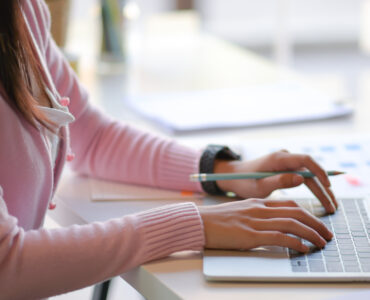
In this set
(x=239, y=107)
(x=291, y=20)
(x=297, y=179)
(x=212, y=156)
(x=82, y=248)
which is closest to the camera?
(x=82, y=248)

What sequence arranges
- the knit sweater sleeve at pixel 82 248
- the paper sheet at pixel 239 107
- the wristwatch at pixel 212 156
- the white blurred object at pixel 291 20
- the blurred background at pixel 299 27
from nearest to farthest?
the knit sweater sleeve at pixel 82 248 → the wristwatch at pixel 212 156 → the paper sheet at pixel 239 107 → the blurred background at pixel 299 27 → the white blurred object at pixel 291 20

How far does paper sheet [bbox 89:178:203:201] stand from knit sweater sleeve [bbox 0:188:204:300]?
20 centimetres

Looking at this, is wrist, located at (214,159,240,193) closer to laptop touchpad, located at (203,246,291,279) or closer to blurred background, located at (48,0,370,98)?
laptop touchpad, located at (203,246,291,279)

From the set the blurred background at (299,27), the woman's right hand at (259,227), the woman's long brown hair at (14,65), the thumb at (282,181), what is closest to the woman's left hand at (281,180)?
the thumb at (282,181)

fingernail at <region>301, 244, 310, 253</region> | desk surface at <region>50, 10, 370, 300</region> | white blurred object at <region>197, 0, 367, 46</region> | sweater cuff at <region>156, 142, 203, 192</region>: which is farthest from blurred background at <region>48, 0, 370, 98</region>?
fingernail at <region>301, 244, 310, 253</region>

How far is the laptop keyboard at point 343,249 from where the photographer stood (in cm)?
75

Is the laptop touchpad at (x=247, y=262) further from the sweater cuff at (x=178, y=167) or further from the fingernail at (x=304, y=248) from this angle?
the sweater cuff at (x=178, y=167)

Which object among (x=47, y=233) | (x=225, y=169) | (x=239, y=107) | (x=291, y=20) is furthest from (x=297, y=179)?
(x=291, y=20)

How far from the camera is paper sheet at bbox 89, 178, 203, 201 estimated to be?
0.99 m

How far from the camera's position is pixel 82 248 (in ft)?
2.43

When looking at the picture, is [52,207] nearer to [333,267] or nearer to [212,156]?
[212,156]

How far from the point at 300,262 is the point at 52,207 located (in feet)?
1.15

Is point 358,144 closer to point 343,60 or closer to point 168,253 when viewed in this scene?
point 168,253

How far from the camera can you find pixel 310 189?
3.08 ft
